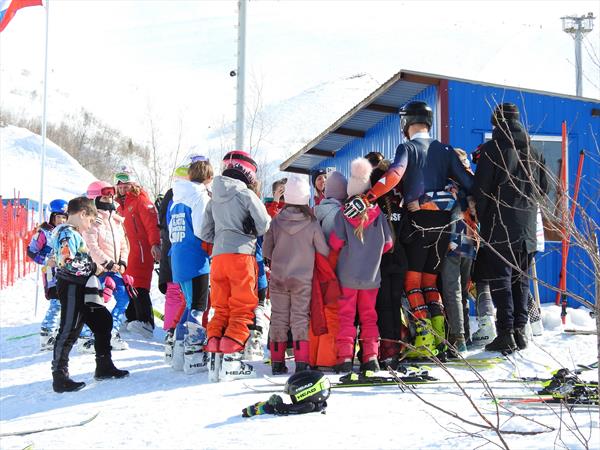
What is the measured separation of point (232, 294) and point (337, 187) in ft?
4.37

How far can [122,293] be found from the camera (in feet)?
26.9

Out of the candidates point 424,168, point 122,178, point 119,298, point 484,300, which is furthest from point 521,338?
point 122,178

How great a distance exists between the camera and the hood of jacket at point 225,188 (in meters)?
6.28

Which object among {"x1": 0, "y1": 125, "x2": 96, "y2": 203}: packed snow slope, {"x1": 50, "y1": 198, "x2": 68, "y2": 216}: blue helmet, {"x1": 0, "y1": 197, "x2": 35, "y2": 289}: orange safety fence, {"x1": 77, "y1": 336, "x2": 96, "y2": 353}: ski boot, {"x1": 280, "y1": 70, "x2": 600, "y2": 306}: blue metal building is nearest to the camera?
{"x1": 77, "y1": 336, "x2": 96, "y2": 353}: ski boot

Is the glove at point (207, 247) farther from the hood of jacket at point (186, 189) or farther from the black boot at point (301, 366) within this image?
the black boot at point (301, 366)

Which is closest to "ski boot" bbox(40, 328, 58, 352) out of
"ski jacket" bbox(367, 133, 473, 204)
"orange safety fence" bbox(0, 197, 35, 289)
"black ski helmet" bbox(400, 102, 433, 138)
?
"ski jacket" bbox(367, 133, 473, 204)

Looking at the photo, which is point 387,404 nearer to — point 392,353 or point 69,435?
point 392,353

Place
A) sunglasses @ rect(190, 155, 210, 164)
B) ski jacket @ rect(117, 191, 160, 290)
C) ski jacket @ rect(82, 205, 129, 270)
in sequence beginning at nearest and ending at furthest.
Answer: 1. sunglasses @ rect(190, 155, 210, 164)
2. ski jacket @ rect(82, 205, 129, 270)
3. ski jacket @ rect(117, 191, 160, 290)

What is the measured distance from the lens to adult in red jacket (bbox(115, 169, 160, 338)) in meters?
8.77

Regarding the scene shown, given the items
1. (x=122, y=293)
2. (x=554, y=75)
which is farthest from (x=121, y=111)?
(x=122, y=293)

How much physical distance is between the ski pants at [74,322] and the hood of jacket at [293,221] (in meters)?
1.81

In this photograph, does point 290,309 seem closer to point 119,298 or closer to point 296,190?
point 296,190

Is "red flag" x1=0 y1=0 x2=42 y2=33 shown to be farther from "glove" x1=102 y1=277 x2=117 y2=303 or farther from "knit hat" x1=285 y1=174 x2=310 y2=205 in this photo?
"knit hat" x1=285 y1=174 x2=310 y2=205

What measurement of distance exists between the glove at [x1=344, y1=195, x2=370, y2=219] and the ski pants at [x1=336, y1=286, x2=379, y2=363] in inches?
24.5
